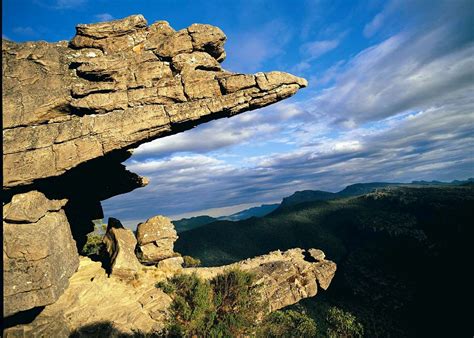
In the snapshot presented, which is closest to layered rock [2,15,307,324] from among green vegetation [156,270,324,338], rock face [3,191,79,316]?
rock face [3,191,79,316]

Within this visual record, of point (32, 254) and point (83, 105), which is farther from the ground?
point (83, 105)

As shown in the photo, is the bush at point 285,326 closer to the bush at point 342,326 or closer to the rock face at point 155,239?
the bush at point 342,326

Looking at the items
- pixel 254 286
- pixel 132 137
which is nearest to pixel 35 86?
pixel 132 137

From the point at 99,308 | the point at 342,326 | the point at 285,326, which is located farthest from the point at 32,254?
the point at 342,326

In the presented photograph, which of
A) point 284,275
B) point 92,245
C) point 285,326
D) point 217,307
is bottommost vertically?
point 285,326

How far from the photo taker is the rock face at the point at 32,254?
65.4ft

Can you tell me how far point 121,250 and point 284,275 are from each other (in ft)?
61.7

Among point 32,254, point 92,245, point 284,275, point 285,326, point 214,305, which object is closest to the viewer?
point 32,254

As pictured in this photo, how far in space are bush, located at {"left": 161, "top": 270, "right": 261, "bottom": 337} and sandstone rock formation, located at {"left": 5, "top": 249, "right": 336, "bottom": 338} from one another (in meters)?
1.44

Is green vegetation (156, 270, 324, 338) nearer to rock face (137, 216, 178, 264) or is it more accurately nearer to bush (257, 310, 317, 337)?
bush (257, 310, 317, 337)

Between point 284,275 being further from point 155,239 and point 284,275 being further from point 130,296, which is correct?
point 130,296

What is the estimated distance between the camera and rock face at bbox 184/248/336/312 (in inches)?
1312

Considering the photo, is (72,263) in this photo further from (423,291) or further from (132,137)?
(423,291)

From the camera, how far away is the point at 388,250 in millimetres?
103125
